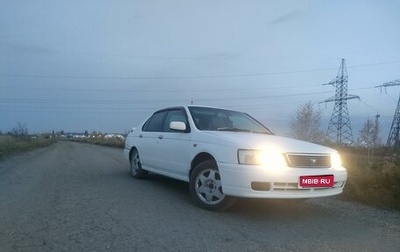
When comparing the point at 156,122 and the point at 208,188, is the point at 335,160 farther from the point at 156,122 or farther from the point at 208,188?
the point at 156,122

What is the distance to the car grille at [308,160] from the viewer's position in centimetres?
508

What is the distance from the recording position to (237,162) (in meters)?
5.09

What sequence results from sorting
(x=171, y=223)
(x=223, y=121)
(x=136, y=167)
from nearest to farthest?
1. (x=171, y=223)
2. (x=223, y=121)
3. (x=136, y=167)

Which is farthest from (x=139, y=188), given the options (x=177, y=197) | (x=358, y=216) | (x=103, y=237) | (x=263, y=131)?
(x=358, y=216)

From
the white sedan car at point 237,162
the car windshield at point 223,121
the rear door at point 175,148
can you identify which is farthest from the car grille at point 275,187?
the car windshield at point 223,121

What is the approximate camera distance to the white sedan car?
195 inches

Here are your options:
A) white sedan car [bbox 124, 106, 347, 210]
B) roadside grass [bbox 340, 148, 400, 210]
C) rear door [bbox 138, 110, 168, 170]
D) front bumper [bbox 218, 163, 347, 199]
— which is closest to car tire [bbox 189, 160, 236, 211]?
white sedan car [bbox 124, 106, 347, 210]

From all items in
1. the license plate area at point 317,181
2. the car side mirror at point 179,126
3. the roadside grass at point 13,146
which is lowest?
the roadside grass at point 13,146

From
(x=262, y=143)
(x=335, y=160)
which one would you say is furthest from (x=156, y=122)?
(x=335, y=160)

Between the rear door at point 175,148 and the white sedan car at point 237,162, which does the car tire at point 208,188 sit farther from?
the rear door at point 175,148

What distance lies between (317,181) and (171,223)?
204 centimetres

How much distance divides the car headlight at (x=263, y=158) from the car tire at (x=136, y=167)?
12.7ft

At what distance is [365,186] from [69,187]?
224 inches

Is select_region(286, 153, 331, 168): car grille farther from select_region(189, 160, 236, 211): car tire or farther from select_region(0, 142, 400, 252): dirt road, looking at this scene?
select_region(189, 160, 236, 211): car tire
